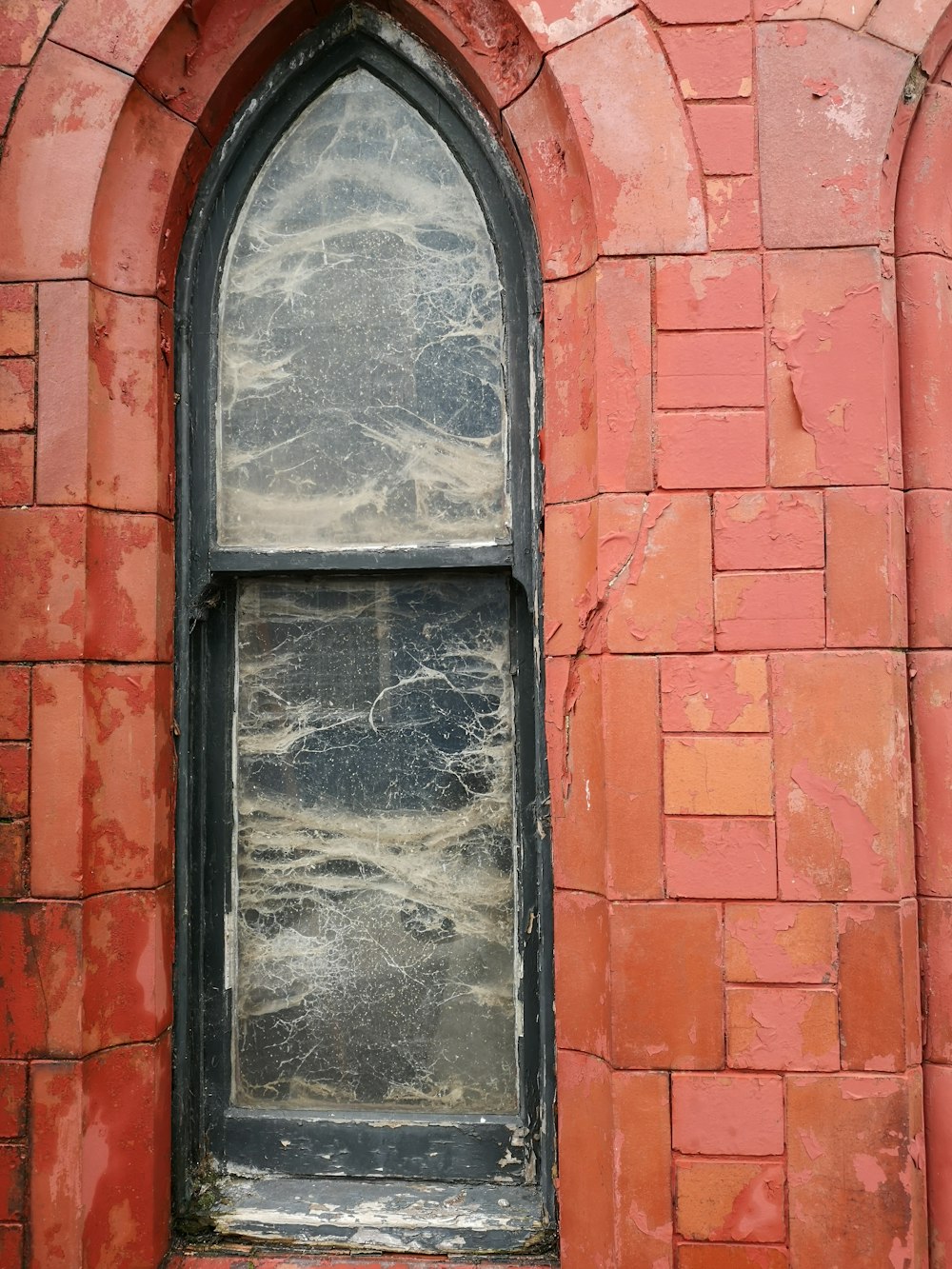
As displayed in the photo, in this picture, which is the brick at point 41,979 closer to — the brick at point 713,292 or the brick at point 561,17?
the brick at point 713,292

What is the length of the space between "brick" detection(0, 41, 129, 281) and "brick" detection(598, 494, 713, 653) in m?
1.36

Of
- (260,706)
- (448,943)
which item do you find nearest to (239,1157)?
(448,943)

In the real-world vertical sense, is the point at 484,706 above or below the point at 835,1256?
above

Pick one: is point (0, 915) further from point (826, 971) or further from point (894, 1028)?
point (894, 1028)

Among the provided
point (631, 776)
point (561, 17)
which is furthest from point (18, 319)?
point (631, 776)

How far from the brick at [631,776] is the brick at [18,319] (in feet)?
4.95

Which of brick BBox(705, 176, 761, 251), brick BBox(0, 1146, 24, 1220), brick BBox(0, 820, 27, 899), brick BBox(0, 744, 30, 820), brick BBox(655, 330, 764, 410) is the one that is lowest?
brick BBox(0, 1146, 24, 1220)

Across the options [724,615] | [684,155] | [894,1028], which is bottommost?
[894,1028]

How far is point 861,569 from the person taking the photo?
194cm

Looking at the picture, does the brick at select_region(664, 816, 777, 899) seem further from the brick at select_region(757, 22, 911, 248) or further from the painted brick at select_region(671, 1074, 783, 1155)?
the brick at select_region(757, 22, 911, 248)

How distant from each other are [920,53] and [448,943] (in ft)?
7.42

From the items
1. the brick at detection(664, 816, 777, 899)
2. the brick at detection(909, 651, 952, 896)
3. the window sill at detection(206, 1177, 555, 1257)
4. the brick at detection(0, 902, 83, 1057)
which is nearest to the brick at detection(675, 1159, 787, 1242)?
the window sill at detection(206, 1177, 555, 1257)

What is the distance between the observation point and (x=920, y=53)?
198cm

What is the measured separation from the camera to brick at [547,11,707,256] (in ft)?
6.51
